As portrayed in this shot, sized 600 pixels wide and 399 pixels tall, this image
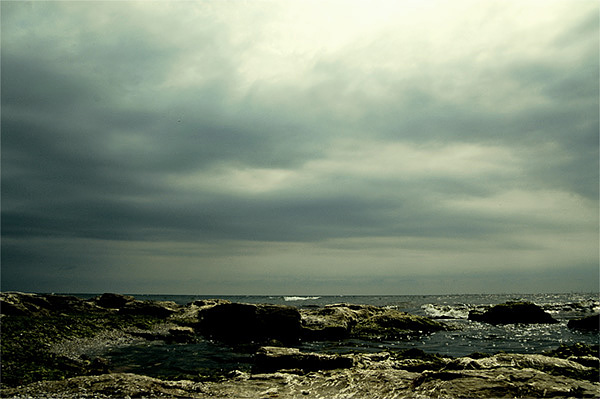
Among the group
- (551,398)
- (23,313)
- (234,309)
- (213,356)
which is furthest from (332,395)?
(23,313)

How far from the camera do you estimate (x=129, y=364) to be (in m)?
17.5

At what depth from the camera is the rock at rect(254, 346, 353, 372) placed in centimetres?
1293

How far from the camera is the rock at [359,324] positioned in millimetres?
30170

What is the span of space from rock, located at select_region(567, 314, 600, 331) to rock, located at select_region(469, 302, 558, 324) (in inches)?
201

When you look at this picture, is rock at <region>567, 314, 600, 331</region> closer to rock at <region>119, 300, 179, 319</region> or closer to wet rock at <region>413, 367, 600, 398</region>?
wet rock at <region>413, 367, 600, 398</region>

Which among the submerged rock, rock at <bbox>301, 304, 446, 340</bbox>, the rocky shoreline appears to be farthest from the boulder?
rock at <bbox>301, 304, 446, 340</bbox>

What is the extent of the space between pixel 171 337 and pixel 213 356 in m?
8.36

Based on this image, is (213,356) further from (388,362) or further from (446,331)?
(446,331)

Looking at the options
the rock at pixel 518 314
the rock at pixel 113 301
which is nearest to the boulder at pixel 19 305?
the rock at pixel 113 301

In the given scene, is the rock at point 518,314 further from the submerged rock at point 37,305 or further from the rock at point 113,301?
the submerged rock at point 37,305

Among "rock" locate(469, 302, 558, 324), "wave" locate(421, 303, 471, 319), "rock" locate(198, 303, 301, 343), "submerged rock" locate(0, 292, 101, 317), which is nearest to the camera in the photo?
"rock" locate(198, 303, 301, 343)

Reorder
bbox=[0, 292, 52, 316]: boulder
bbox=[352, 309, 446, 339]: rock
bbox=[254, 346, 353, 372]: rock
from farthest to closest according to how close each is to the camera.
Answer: bbox=[0, 292, 52, 316]: boulder, bbox=[352, 309, 446, 339]: rock, bbox=[254, 346, 353, 372]: rock

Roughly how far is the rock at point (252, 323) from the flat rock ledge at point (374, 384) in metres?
17.1

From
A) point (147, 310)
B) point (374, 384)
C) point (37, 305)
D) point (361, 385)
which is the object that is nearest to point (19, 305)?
point (37, 305)
